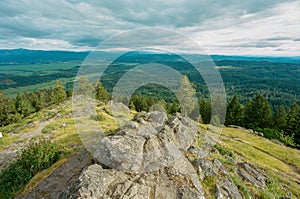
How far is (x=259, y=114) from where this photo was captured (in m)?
64.1

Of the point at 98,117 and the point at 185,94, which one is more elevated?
the point at 98,117

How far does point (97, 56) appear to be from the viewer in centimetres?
1958

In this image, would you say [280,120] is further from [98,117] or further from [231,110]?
[98,117]

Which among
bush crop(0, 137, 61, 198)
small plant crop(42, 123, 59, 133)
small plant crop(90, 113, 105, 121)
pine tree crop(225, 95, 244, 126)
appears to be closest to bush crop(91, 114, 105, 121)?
small plant crop(90, 113, 105, 121)

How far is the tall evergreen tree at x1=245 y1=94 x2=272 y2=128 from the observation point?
6366 centimetres

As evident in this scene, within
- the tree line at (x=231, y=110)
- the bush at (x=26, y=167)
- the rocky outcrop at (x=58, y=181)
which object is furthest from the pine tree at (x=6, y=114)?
the rocky outcrop at (x=58, y=181)

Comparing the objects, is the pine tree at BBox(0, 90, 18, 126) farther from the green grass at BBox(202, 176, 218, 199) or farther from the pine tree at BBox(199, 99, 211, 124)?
the green grass at BBox(202, 176, 218, 199)

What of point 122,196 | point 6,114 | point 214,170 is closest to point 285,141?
point 214,170

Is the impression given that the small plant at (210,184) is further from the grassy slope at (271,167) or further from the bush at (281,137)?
the bush at (281,137)

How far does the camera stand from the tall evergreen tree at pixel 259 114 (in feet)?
209

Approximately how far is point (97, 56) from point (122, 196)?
47.9 feet

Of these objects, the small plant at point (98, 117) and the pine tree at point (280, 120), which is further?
the pine tree at point (280, 120)

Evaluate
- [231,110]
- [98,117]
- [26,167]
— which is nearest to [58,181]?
[26,167]

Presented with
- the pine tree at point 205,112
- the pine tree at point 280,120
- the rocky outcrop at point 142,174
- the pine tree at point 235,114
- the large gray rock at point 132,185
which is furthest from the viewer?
the pine tree at point 205,112
